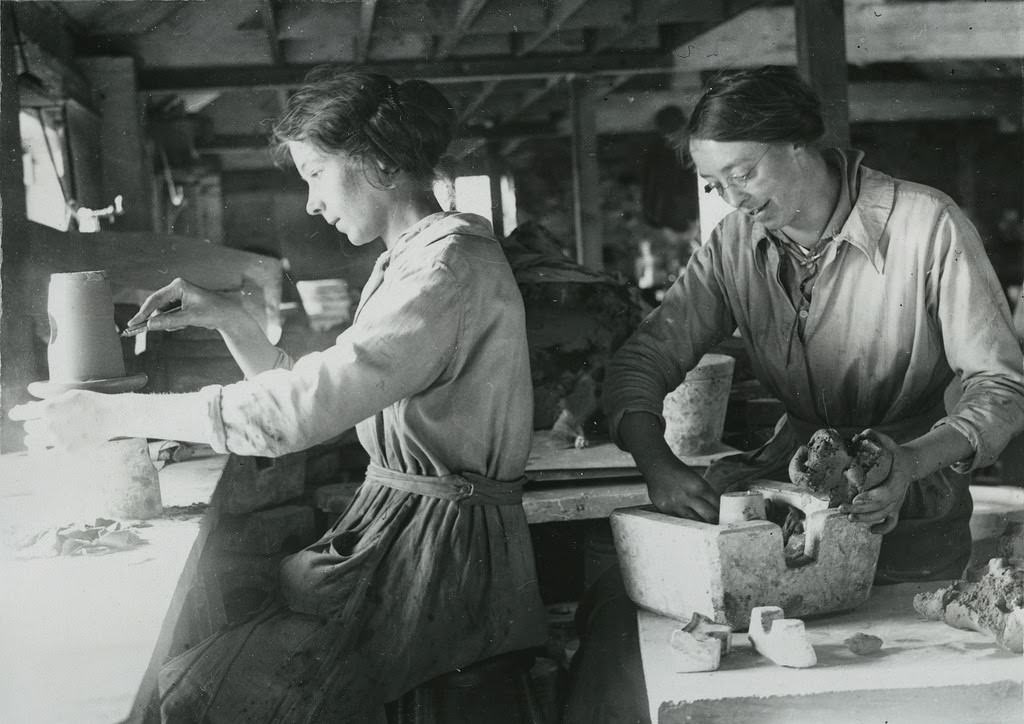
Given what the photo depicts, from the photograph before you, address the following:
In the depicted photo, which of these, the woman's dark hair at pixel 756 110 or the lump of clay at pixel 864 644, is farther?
the woman's dark hair at pixel 756 110

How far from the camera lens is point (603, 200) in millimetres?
13680

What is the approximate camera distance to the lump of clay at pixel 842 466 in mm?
2379

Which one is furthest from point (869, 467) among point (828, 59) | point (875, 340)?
point (828, 59)

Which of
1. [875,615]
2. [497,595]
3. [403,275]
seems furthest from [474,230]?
[875,615]

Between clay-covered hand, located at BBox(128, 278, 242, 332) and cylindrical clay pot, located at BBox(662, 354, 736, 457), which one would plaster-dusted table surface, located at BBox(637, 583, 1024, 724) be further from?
cylindrical clay pot, located at BBox(662, 354, 736, 457)

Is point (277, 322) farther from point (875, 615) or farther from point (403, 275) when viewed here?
point (875, 615)

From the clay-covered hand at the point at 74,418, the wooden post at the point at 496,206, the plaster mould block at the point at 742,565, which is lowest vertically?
the plaster mould block at the point at 742,565

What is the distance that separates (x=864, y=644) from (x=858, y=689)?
198 millimetres

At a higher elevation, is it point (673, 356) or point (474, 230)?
point (474, 230)

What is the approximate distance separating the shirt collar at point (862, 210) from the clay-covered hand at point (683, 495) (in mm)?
737

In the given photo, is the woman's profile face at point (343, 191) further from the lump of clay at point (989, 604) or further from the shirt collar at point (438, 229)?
the lump of clay at point (989, 604)

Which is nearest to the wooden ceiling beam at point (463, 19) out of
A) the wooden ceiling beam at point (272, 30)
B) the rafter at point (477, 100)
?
the wooden ceiling beam at point (272, 30)

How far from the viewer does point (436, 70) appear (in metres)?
6.31

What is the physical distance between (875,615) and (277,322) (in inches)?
159
